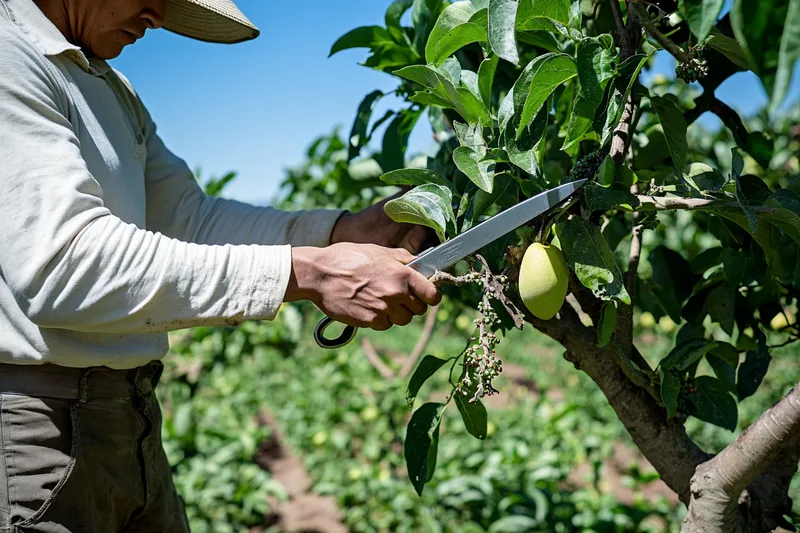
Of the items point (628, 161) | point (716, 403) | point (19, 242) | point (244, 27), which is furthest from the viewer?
point (244, 27)

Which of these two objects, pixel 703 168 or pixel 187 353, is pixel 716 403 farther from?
pixel 187 353

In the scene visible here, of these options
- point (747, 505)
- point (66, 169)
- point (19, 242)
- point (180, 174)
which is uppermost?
point (180, 174)

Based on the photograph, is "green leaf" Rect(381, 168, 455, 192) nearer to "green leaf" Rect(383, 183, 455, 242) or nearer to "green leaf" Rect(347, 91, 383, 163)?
"green leaf" Rect(383, 183, 455, 242)

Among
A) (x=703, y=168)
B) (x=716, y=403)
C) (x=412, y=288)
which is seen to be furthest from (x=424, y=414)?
(x=703, y=168)

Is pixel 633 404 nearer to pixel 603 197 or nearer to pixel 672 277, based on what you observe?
pixel 672 277

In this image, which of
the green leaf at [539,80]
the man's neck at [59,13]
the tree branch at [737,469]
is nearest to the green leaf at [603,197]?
the green leaf at [539,80]

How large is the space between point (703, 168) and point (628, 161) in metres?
0.29

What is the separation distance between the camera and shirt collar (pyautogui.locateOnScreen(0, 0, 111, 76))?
1.21 metres

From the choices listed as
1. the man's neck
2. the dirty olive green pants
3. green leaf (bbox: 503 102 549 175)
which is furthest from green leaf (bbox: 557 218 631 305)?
the man's neck

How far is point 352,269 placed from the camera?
1147 millimetres

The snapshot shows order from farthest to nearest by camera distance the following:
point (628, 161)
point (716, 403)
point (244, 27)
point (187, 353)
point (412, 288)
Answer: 1. point (187, 353)
2. point (244, 27)
3. point (628, 161)
4. point (716, 403)
5. point (412, 288)

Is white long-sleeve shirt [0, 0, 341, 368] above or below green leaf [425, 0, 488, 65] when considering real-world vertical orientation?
below

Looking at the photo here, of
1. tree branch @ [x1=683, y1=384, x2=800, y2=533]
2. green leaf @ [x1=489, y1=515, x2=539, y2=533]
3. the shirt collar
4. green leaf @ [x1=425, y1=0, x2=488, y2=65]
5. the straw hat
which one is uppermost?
the straw hat

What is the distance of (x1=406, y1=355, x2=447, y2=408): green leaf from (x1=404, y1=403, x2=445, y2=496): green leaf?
0.05 meters
